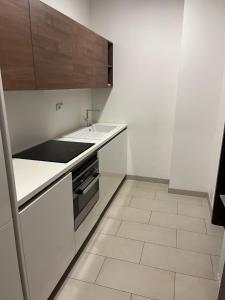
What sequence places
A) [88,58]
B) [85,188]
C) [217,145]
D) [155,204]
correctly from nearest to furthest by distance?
1. [85,188]
2. [88,58]
3. [217,145]
4. [155,204]

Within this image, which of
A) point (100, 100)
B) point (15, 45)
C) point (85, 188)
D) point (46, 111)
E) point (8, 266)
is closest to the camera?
point (8, 266)

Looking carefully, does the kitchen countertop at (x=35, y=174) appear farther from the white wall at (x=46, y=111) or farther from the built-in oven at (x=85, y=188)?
the white wall at (x=46, y=111)

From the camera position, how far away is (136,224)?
8.06 ft

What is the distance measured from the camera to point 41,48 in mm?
1573

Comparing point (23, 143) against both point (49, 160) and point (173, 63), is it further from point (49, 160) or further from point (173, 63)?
point (173, 63)

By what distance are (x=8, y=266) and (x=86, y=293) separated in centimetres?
82

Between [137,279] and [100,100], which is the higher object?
[100,100]

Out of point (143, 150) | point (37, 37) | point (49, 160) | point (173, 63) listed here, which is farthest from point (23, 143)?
point (173, 63)

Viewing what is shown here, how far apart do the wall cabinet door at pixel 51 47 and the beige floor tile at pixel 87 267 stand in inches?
59.6

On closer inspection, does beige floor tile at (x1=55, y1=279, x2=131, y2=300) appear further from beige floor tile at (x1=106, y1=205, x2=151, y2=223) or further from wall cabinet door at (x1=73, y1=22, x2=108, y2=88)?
wall cabinet door at (x1=73, y1=22, x2=108, y2=88)

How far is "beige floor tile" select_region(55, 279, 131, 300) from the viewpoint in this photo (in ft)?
5.25

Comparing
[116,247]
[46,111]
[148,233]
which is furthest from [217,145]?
[46,111]

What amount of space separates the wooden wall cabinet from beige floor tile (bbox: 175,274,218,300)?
1848 mm

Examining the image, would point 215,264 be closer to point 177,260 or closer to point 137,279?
point 177,260
